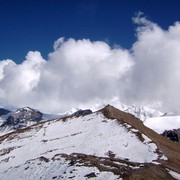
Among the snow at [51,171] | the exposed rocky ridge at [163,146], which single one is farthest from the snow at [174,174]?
the snow at [51,171]

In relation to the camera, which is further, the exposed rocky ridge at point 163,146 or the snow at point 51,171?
the exposed rocky ridge at point 163,146

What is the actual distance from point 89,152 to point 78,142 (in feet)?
30.5

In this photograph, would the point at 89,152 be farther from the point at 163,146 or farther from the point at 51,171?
the point at 163,146

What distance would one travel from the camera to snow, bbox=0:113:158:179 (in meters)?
86.7

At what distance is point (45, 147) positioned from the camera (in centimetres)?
9981

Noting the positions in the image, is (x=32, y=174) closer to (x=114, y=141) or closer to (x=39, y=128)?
(x=114, y=141)

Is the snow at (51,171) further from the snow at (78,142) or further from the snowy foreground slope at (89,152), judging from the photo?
the snow at (78,142)

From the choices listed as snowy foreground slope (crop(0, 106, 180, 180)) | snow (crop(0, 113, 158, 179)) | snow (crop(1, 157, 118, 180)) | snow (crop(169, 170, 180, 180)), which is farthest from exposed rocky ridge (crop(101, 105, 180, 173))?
snow (crop(1, 157, 118, 180))

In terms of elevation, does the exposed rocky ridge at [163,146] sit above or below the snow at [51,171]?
above

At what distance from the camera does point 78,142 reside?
96812mm

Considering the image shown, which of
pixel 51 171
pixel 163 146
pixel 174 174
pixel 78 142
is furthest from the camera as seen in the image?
pixel 78 142

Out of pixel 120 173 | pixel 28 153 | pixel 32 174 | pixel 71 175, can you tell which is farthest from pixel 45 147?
pixel 120 173

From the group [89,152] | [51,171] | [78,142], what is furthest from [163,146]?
[51,171]

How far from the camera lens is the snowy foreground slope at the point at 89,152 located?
7483 centimetres
